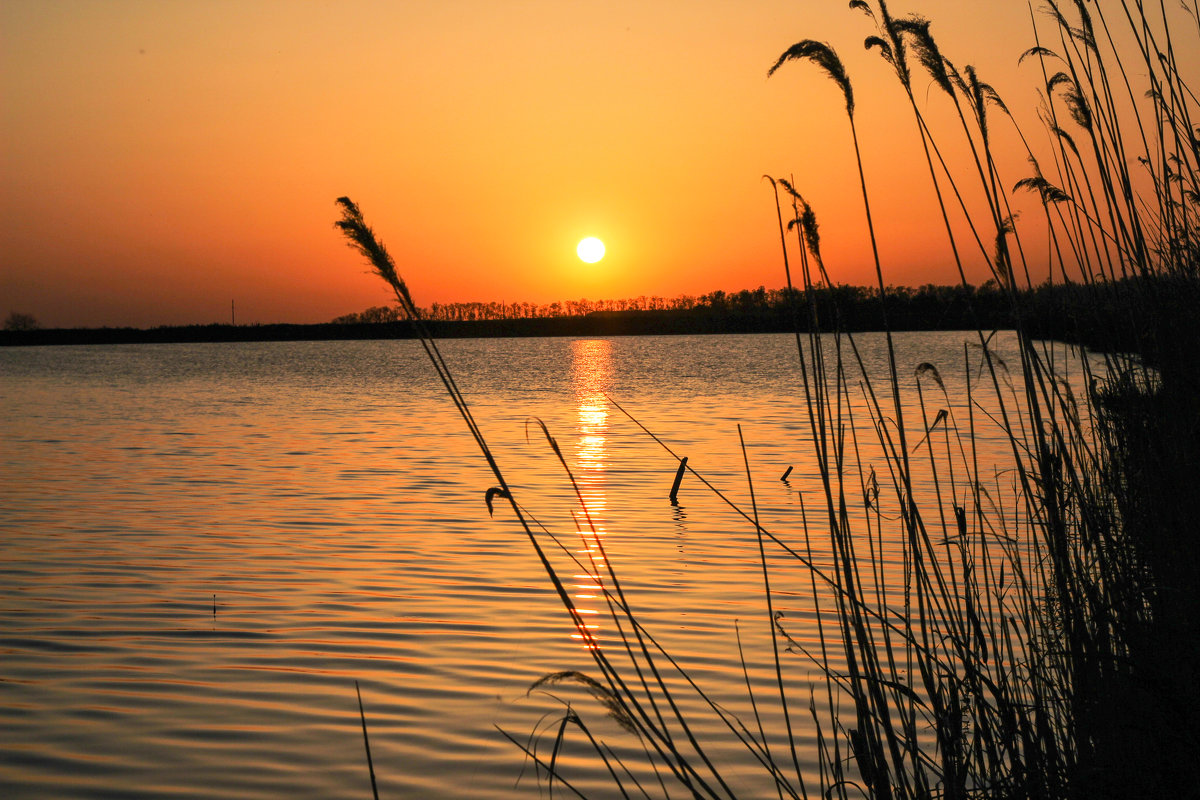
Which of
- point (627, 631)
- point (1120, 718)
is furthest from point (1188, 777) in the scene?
point (627, 631)

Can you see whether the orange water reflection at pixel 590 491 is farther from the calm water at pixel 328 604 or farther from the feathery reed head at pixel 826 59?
the feathery reed head at pixel 826 59

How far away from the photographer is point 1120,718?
7.70 ft

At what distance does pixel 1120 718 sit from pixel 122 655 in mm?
4758

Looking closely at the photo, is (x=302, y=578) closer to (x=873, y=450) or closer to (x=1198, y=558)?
(x=1198, y=558)

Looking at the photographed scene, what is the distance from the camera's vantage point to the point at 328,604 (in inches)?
255

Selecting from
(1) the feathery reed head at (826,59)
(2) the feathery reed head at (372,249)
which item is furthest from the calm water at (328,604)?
(1) the feathery reed head at (826,59)

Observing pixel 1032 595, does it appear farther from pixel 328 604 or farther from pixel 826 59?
pixel 328 604

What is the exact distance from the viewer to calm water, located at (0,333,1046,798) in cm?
415

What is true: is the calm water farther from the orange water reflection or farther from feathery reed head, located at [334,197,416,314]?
feathery reed head, located at [334,197,416,314]

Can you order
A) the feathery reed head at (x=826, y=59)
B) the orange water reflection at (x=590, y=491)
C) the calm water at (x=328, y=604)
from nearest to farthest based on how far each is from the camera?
1. the feathery reed head at (x=826, y=59)
2. the calm water at (x=328, y=604)
3. the orange water reflection at (x=590, y=491)

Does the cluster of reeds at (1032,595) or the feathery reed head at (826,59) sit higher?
the feathery reed head at (826,59)

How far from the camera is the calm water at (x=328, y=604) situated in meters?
4.15

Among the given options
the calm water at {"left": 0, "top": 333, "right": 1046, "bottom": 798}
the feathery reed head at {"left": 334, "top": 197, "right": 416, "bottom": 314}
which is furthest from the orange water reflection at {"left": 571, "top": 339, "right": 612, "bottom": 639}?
the feathery reed head at {"left": 334, "top": 197, "right": 416, "bottom": 314}

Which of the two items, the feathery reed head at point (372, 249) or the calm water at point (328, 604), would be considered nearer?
the feathery reed head at point (372, 249)
